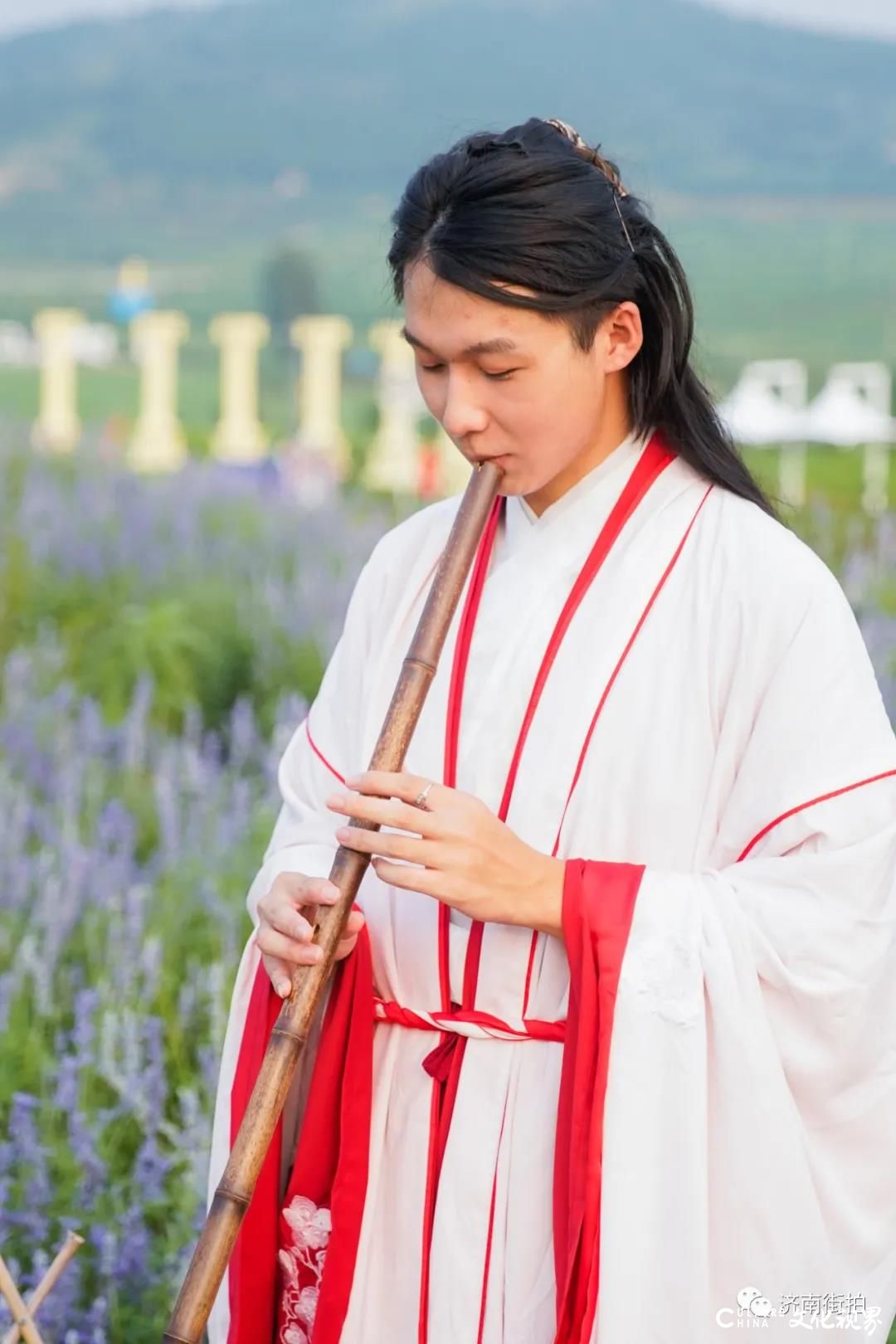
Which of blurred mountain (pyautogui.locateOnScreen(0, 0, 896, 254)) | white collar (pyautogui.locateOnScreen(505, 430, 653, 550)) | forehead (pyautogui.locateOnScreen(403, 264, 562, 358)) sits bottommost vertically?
white collar (pyautogui.locateOnScreen(505, 430, 653, 550))

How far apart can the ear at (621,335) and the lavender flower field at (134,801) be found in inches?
59.5

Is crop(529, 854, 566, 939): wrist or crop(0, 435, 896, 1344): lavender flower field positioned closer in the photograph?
crop(529, 854, 566, 939): wrist

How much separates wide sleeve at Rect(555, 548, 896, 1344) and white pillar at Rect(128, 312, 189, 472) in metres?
7.44

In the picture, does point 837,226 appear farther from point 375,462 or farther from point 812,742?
point 812,742

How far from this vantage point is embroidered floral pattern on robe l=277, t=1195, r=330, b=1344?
1949 millimetres

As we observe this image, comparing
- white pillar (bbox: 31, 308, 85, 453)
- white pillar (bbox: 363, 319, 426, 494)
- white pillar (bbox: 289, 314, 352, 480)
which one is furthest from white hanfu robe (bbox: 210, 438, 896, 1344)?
white pillar (bbox: 31, 308, 85, 453)

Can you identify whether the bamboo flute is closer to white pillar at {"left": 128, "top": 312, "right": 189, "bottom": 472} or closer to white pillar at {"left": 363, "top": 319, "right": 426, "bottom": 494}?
white pillar at {"left": 363, "top": 319, "right": 426, "bottom": 494}

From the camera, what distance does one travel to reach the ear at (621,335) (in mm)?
1864

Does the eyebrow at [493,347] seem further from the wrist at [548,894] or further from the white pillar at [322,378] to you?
the white pillar at [322,378]

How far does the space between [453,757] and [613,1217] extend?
51 centimetres

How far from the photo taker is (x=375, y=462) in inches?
347

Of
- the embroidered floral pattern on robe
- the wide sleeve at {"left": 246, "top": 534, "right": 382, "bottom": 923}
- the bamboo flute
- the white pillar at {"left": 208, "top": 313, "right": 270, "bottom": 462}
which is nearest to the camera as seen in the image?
the bamboo flute

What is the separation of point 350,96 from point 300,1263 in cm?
956

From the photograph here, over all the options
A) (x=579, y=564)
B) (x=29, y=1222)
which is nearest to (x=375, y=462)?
(x=29, y=1222)
